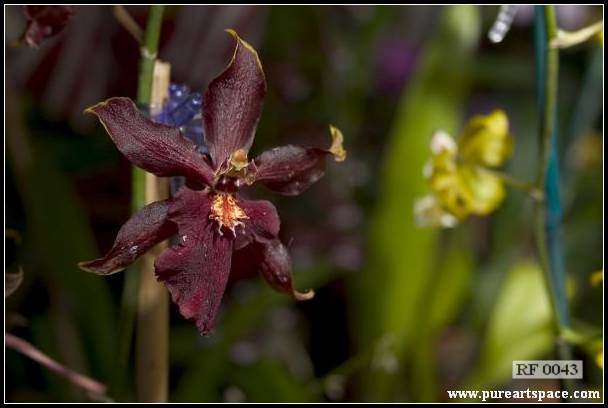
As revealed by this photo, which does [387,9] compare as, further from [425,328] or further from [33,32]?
[33,32]

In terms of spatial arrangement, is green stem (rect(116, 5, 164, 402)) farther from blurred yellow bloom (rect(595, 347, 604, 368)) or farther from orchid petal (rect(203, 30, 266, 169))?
blurred yellow bloom (rect(595, 347, 604, 368))

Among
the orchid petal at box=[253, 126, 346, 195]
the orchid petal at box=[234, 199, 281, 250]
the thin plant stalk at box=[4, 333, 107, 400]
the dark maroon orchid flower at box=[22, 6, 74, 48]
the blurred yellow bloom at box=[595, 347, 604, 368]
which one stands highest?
the dark maroon orchid flower at box=[22, 6, 74, 48]

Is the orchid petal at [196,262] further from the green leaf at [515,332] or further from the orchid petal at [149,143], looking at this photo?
the green leaf at [515,332]

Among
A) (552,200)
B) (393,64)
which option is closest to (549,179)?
(552,200)

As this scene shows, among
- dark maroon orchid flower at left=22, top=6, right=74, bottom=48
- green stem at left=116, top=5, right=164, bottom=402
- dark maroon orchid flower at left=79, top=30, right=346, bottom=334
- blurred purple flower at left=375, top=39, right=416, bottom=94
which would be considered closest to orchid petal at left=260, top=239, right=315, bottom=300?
dark maroon orchid flower at left=79, top=30, right=346, bottom=334

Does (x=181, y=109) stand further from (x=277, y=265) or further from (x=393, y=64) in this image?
(x=393, y=64)
